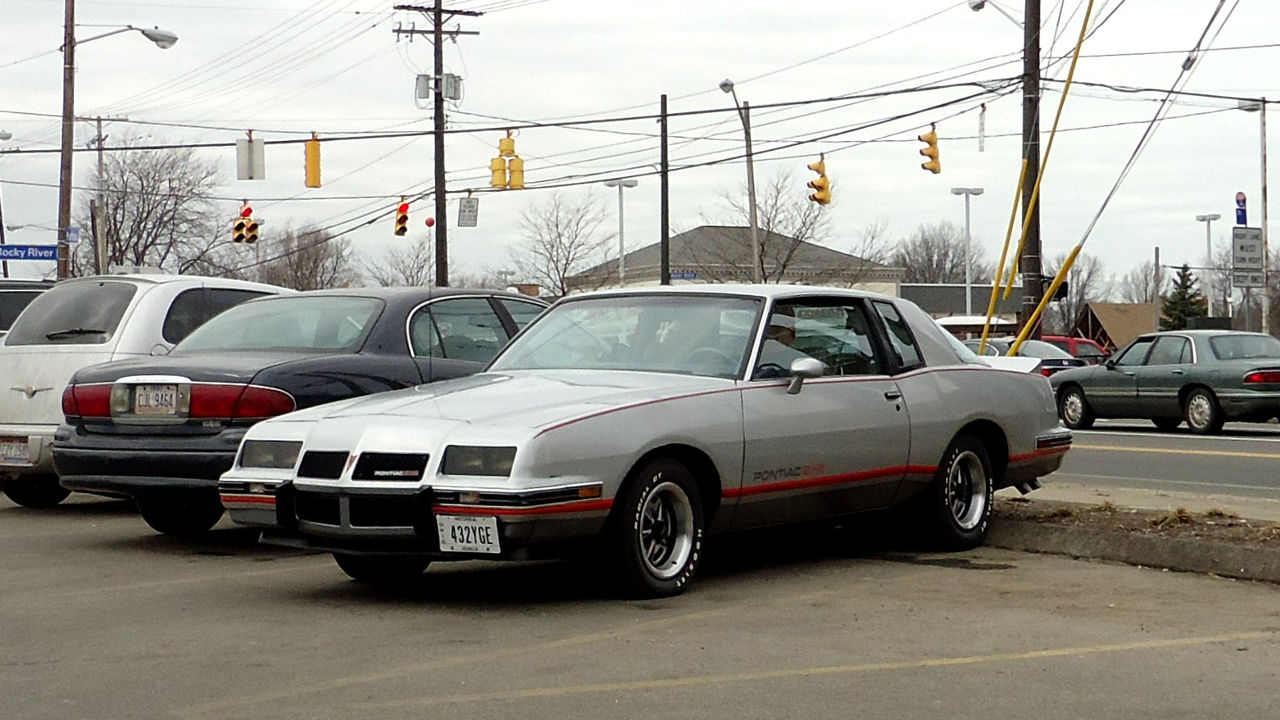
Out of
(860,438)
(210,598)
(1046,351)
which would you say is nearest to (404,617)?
(210,598)

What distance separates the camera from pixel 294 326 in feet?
32.7

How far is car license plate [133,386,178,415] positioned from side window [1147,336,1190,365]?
1668 centimetres

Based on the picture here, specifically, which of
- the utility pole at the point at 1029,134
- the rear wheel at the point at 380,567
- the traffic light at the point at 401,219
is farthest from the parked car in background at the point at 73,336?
the traffic light at the point at 401,219

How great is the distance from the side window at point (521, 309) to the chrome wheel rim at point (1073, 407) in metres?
14.9

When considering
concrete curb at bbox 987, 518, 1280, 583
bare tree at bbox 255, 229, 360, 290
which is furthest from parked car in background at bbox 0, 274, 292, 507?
bare tree at bbox 255, 229, 360, 290

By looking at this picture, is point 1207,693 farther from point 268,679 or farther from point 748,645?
point 268,679

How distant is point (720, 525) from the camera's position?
25.1ft

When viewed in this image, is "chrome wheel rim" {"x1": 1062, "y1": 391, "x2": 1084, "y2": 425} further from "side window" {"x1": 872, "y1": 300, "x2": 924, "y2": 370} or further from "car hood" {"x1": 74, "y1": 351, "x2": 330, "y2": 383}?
"car hood" {"x1": 74, "y1": 351, "x2": 330, "y2": 383}

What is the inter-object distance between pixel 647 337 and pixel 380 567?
1713 millimetres

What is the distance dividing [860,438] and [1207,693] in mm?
3112

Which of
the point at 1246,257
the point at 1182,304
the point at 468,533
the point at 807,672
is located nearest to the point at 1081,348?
the point at 1246,257

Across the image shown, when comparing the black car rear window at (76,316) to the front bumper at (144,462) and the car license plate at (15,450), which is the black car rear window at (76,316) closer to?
the car license plate at (15,450)

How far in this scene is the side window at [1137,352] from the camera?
23.2m

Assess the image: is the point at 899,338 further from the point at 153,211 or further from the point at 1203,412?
the point at 153,211
